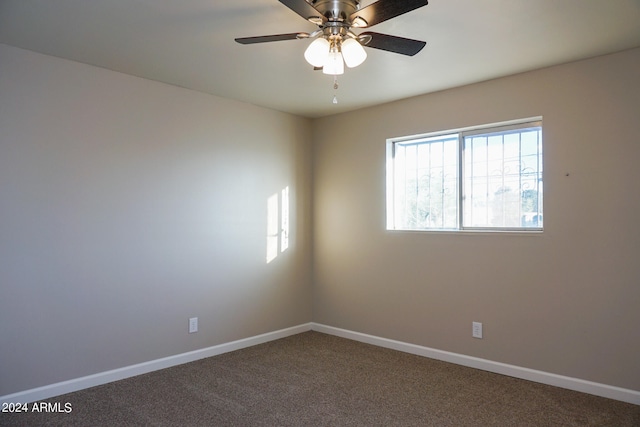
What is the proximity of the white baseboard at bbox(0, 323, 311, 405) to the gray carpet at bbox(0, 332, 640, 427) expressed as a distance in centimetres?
7

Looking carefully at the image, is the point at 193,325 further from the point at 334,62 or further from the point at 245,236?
the point at 334,62

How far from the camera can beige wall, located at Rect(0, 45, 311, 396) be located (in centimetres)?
289

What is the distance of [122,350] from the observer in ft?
10.9

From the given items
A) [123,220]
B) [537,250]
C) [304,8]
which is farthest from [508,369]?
[123,220]

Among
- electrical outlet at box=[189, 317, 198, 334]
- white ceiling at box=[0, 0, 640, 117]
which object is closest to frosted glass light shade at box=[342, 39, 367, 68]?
white ceiling at box=[0, 0, 640, 117]

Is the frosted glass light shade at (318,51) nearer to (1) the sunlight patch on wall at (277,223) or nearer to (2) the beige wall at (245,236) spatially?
(2) the beige wall at (245,236)

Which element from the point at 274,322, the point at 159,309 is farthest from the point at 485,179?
the point at 159,309

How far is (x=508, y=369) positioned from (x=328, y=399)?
1.49m

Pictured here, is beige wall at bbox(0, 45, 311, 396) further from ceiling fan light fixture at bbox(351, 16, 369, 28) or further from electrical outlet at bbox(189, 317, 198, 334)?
ceiling fan light fixture at bbox(351, 16, 369, 28)

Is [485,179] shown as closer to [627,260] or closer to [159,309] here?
[627,260]

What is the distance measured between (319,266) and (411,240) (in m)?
1.21

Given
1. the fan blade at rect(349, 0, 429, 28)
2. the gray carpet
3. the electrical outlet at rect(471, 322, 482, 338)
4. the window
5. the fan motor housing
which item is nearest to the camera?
the fan blade at rect(349, 0, 429, 28)

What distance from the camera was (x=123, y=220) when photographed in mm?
3363

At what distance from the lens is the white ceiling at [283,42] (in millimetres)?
2350
